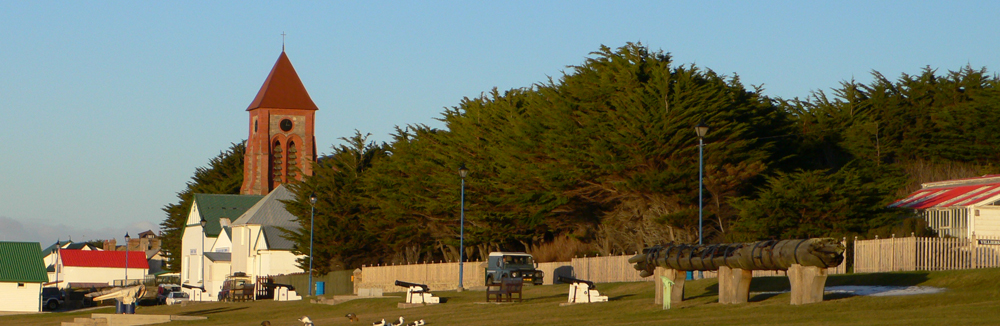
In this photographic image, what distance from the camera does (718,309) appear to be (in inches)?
854

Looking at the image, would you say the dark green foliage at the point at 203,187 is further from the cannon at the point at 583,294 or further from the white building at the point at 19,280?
the cannon at the point at 583,294

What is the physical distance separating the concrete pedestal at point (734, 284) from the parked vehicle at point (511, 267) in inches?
766

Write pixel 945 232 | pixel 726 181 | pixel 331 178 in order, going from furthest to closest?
pixel 331 178, pixel 726 181, pixel 945 232

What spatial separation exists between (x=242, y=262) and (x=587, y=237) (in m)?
40.4

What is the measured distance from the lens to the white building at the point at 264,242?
267 ft

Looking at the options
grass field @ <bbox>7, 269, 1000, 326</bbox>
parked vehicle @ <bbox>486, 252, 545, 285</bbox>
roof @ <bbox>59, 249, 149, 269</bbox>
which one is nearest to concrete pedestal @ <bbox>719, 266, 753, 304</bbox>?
grass field @ <bbox>7, 269, 1000, 326</bbox>

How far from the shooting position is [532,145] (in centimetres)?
4969

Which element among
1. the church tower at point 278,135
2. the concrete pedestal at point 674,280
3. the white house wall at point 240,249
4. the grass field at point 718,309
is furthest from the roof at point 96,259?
the concrete pedestal at point 674,280

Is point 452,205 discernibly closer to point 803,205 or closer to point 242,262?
point 803,205

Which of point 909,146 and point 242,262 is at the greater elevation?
point 909,146

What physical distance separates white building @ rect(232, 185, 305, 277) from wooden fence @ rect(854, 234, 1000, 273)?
176ft

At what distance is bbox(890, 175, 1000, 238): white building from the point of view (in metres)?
37.8

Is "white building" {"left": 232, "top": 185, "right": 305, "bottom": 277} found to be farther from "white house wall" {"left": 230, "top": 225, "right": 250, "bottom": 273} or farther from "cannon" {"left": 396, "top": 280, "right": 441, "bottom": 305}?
"cannon" {"left": 396, "top": 280, "right": 441, "bottom": 305}

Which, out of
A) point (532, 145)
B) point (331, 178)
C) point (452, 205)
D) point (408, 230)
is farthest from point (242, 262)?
point (532, 145)
